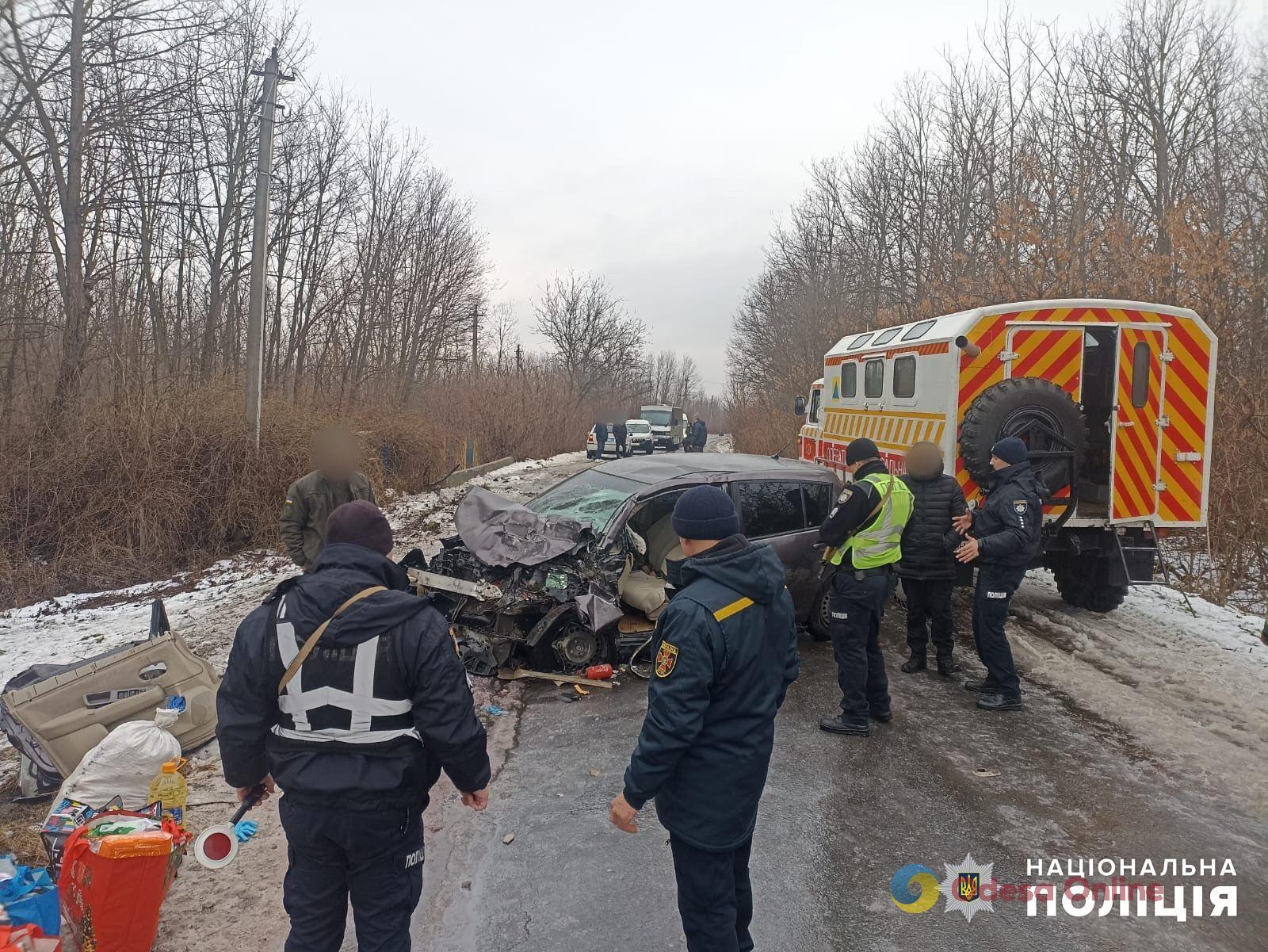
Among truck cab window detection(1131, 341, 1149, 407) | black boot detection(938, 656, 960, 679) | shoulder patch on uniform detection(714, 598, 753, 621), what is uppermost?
truck cab window detection(1131, 341, 1149, 407)

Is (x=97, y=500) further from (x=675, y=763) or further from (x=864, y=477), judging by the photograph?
(x=675, y=763)

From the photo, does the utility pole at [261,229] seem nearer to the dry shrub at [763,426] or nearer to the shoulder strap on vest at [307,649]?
the shoulder strap on vest at [307,649]

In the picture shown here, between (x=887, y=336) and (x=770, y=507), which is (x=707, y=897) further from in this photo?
(x=887, y=336)

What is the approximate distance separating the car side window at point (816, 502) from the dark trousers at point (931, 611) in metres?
0.94

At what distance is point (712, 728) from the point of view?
249 centimetres

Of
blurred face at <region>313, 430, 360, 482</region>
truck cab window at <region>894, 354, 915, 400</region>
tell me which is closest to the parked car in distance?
truck cab window at <region>894, 354, 915, 400</region>

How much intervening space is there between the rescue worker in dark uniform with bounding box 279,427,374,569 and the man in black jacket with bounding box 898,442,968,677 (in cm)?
424

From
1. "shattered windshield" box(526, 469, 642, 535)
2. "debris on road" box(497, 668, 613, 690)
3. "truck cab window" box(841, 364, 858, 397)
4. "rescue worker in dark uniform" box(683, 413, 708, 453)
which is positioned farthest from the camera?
"rescue worker in dark uniform" box(683, 413, 708, 453)

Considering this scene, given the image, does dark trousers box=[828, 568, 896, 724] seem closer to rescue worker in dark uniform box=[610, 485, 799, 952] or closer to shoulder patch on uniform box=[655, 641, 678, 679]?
rescue worker in dark uniform box=[610, 485, 799, 952]

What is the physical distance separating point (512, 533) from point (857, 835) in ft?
10.8

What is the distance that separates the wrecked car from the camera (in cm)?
568

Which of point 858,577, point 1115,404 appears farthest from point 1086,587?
point 858,577

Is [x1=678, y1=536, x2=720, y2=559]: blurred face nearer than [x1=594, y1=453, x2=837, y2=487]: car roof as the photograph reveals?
Yes

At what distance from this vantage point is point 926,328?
834 cm
